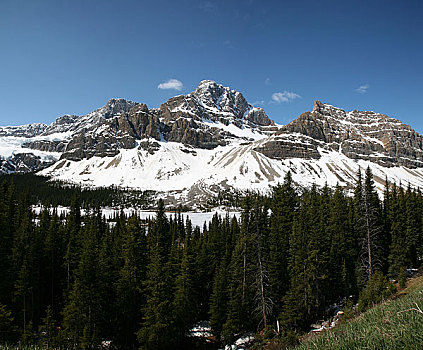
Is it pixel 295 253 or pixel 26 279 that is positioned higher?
pixel 295 253

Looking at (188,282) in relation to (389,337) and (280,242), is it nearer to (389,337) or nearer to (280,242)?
(280,242)

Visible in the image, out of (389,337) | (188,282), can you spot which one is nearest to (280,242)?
(188,282)

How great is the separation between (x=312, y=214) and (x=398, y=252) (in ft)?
55.3

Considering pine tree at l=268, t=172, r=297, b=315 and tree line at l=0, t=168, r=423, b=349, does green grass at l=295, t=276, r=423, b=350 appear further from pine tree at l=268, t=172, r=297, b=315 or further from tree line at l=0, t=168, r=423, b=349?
pine tree at l=268, t=172, r=297, b=315

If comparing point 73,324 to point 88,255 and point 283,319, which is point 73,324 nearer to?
point 88,255

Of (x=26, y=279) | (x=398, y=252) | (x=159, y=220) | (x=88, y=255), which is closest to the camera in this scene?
(x=88, y=255)

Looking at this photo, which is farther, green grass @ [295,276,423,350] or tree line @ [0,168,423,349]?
tree line @ [0,168,423,349]

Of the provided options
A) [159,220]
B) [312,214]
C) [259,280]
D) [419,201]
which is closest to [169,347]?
[259,280]

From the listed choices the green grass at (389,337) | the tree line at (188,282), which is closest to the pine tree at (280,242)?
the tree line at (188,282)

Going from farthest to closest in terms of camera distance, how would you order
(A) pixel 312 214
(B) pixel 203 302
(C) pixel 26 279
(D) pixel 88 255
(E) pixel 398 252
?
(B) pixel 203 302, (E) pixel 398 252, (A) pixel 312 214, (C) pixel 26 279, (D) pixel 88 255

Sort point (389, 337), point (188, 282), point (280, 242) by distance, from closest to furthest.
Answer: point (389, 337), point (188, 282), point (280, 242)

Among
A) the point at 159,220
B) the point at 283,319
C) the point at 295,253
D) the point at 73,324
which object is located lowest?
the point at 283,319

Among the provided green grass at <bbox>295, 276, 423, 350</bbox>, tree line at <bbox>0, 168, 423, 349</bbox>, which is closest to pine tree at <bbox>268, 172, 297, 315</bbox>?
tree line at <bbox>0, 168, 423, 349</bbox>

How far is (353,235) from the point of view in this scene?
1700 inches
